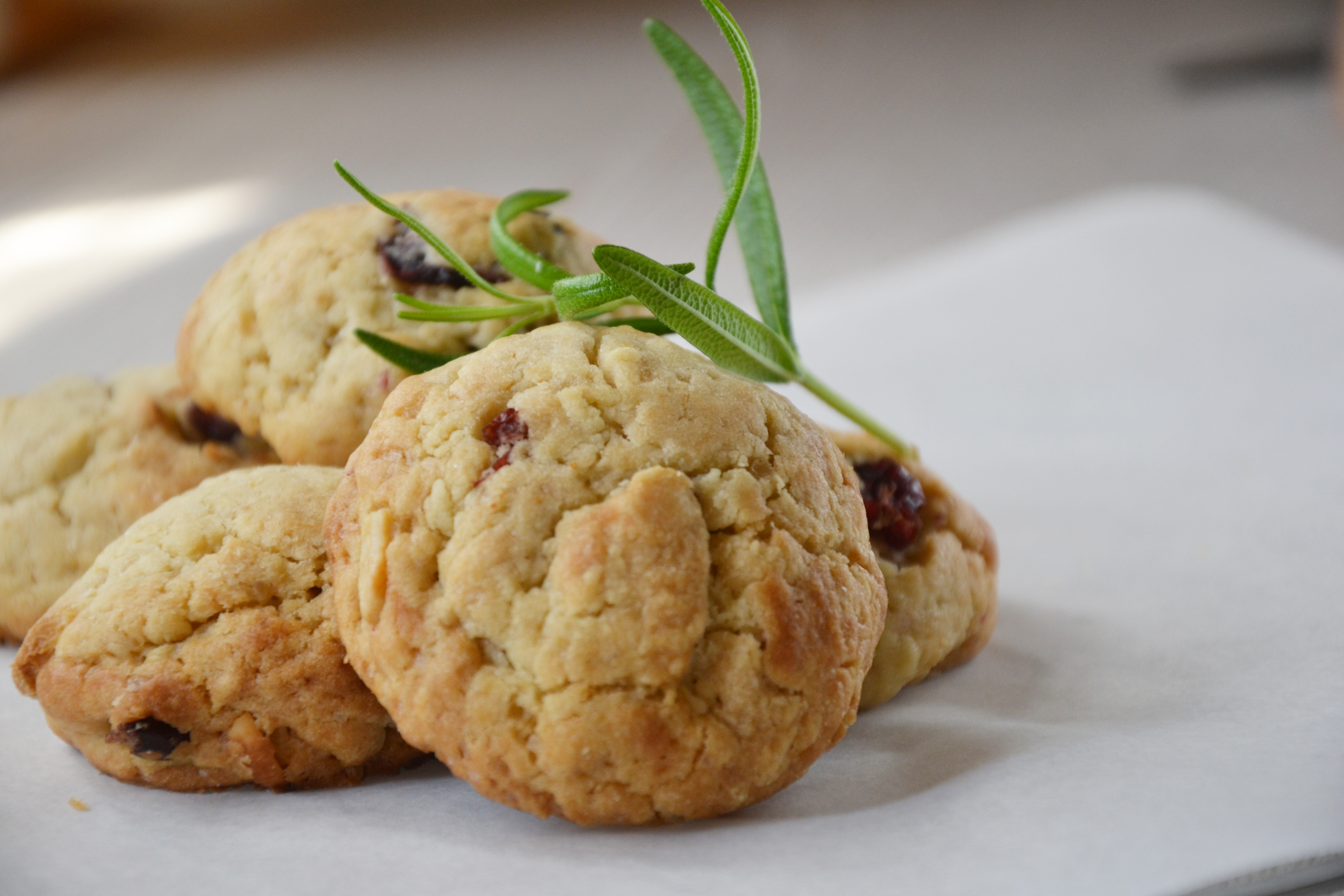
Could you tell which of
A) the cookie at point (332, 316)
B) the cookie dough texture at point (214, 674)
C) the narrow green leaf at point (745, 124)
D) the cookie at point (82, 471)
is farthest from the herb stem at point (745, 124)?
the cookie at point (82, 471)

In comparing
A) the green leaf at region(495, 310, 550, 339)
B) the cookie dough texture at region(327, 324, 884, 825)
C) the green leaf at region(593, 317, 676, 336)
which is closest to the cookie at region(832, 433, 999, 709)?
the cookie dough texture at region(327, 324, 884, 825)

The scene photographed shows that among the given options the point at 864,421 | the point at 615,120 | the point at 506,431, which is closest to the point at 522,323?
the point at 506,431

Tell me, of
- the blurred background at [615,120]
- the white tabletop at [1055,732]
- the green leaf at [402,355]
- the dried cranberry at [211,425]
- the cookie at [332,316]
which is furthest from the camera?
the blurred background at [615,120]

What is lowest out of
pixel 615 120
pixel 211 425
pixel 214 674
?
pixel 214 674

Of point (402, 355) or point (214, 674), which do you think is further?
point (402, 355)

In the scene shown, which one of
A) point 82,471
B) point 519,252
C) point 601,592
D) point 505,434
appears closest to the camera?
point 601,592

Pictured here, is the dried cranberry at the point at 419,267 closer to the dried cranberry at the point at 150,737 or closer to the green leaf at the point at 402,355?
the green leaf at the point at 402,355

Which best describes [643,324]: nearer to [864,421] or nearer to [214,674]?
[864,421]

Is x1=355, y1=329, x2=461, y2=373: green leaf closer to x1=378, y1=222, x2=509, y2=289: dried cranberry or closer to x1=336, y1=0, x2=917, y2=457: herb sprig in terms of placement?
x1=336, y1=0, x2=917, y2=457: herb sprig
